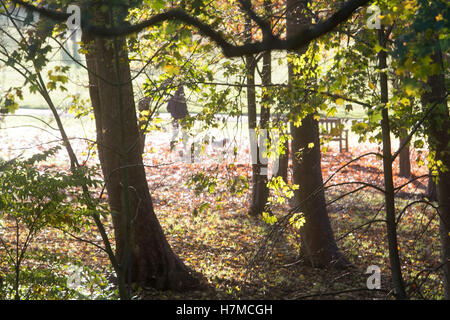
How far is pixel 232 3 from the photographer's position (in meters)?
8.55

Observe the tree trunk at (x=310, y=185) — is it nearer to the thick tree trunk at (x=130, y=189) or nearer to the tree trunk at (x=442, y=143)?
the thick tree trunk at (x=130, y=189)

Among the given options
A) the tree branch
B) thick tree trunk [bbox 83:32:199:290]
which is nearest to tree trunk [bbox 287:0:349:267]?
thick tree trunk [bbox 83:32:199:290]

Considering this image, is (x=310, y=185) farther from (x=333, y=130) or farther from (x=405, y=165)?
(x=405, y=165)

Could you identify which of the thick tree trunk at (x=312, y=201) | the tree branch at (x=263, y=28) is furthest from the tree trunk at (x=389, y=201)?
the thick tree trunk at (x=312, y=201)

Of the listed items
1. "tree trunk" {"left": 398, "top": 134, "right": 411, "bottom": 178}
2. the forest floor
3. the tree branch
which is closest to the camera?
the tree branch

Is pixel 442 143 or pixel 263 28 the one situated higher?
pixel 263 28

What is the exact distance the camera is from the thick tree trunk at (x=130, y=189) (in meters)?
6.86

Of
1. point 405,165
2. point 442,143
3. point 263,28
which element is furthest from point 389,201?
point 405,165

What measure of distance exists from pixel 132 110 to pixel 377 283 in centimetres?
402

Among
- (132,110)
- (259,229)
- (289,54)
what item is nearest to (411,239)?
(259,229)

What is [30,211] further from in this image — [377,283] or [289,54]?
[377,283]

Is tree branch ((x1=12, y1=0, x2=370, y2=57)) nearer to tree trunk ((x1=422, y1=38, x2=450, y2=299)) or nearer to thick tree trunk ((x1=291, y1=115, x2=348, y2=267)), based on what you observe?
tree trunk ((x1=422, y1=38, x2=450, y2=299))

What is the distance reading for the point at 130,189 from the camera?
23.2ft

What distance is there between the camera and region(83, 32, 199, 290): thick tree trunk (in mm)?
6855
